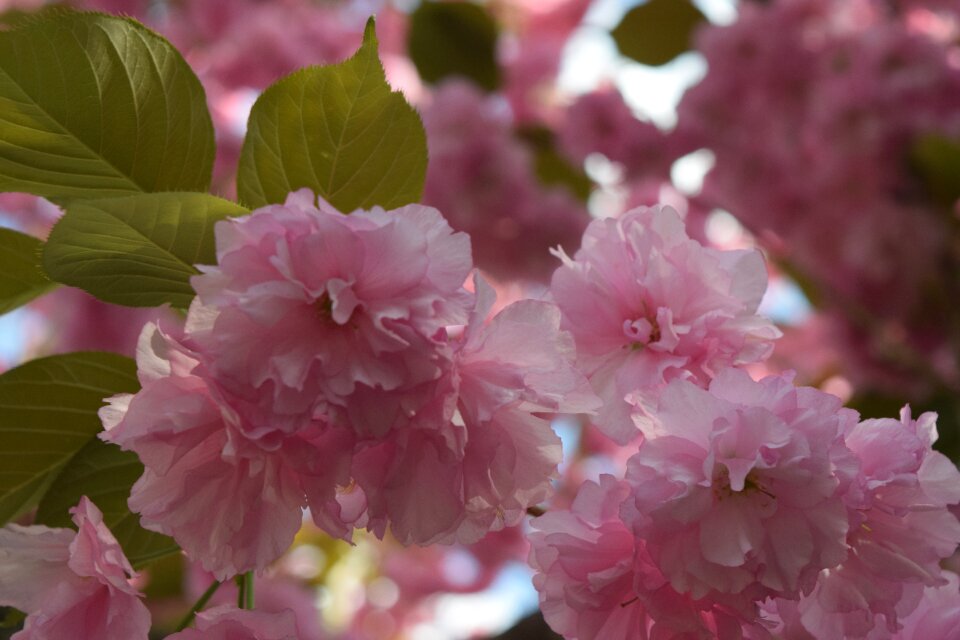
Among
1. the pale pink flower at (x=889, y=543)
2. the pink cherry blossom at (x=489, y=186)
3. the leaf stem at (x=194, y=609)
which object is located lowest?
the pink cherry blossom at (x=489, y=186)

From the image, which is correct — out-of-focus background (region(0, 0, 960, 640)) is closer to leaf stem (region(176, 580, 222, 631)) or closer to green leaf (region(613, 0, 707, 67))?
green leaf (region(613, 0, 707, 67))

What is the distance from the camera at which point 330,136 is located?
564 mm

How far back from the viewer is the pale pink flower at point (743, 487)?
18.3 inches

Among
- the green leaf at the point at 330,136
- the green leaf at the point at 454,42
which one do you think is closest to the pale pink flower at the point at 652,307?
the green leaf at the point at 330,136

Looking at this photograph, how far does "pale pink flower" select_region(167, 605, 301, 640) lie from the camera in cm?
50

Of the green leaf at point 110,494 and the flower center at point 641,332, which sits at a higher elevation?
the flower center at point 641,332

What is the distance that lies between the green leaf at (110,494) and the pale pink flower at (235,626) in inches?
3.9

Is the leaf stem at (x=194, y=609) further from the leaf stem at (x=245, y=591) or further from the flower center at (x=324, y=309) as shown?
the flower center at (x=324, y=309)

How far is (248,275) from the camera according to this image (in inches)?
17.0

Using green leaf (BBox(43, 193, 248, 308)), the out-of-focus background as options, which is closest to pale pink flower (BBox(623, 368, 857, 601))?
green leaf (BBox(43, 193, 248, 308))

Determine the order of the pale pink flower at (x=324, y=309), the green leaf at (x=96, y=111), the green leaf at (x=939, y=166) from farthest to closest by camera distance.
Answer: the green leaf at (x=939, y=166) < the green leaf at (x=96, y=111) < the pale pink flower at (x=324, y=309)

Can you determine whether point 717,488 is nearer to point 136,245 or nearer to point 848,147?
point 136,245

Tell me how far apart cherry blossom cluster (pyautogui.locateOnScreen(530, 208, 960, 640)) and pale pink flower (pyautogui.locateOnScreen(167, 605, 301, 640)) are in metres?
0.13

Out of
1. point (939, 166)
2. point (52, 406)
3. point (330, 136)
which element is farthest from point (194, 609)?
point (939, 166)
